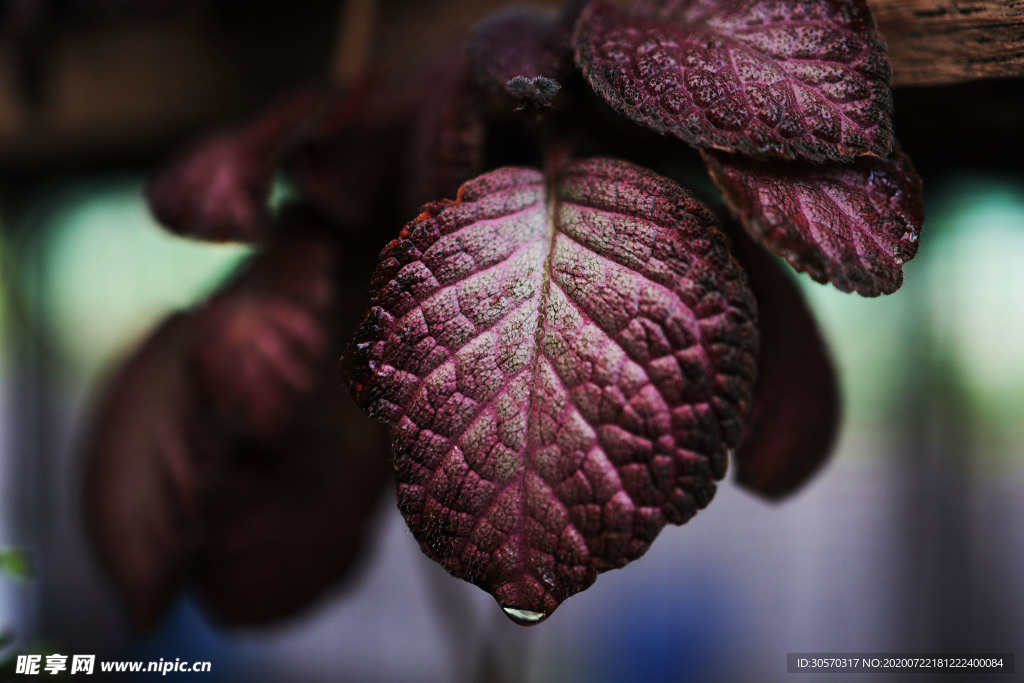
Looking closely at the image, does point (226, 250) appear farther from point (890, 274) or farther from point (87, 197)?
point (890, 274)

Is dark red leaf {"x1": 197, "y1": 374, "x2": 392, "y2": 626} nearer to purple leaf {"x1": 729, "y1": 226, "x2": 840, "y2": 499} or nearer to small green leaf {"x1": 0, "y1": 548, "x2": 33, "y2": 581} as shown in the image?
small green leaf {"x1": 0, "y1": 548, "x2": 33, "y2": 581}

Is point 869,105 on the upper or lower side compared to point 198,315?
upper

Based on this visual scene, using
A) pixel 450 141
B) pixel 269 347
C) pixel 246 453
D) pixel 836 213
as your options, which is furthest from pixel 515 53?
pixel 246 453

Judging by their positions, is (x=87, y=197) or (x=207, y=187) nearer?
(x=207, y=187)

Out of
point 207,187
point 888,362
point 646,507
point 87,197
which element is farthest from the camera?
point 87,197

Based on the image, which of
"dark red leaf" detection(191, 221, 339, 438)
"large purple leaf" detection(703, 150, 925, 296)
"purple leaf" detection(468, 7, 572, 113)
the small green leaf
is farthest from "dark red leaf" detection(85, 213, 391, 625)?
"large purple leaf" detection(703, 150, 925, 296)

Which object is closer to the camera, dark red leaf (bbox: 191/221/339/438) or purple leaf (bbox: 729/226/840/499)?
purple leaf (bbox: 729/226/840/499)

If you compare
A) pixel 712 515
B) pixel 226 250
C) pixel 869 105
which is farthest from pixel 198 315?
pixel 712 515
